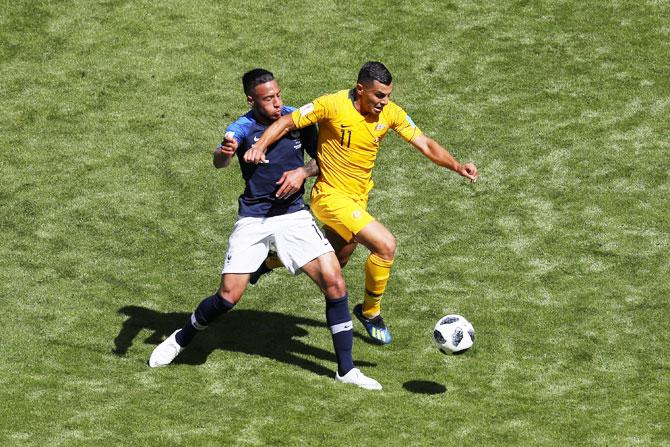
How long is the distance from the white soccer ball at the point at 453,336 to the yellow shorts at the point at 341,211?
1.29 meters

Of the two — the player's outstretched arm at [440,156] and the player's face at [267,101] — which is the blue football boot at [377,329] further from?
the player's face at [267,101]

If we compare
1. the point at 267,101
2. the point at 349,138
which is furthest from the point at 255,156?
the point at 349,138

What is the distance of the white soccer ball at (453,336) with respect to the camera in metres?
11.4

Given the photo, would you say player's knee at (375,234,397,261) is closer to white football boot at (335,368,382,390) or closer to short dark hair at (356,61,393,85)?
white football boot at (335,368,382,390)

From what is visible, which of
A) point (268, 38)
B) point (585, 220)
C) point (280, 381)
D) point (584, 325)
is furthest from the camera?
point (268, 38)

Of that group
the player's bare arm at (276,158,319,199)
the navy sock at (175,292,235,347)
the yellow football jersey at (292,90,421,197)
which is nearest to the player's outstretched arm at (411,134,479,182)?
the yellow football jersey at (292,90,421,197)

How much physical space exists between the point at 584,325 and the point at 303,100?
6.84 metres

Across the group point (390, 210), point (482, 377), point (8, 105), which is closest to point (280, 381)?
point (482, 377)

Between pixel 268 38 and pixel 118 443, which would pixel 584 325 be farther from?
pixel 268 38

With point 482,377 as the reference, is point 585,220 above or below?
above

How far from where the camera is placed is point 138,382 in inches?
448

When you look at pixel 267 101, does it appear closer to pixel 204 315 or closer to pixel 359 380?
pixel 204 315

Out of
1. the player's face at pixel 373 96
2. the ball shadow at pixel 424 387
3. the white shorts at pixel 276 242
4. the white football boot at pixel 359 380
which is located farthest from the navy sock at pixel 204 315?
the player's face at pixel 373 96

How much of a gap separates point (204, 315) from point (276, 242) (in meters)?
0.98
